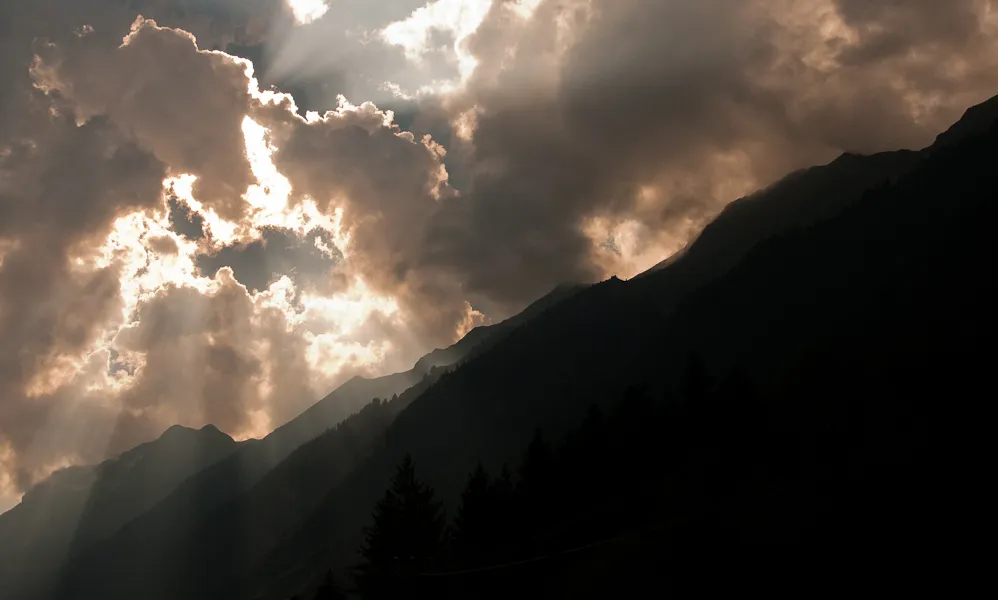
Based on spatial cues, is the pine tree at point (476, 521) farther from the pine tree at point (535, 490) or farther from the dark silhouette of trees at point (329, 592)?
the dark silhouette of trees at point (329, 592)

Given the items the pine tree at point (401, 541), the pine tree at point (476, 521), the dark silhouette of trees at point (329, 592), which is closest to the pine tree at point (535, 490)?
the pine tree at point (476, 521)

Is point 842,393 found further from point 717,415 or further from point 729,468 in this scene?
point 729,468

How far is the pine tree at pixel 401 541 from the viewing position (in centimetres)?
5984

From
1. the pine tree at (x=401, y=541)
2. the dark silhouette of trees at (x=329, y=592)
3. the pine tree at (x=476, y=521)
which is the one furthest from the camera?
the pine tree at (x=476, y=521)

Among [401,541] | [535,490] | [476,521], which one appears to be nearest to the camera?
[401,541]

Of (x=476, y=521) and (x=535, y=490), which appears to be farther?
(x=535, y=490)

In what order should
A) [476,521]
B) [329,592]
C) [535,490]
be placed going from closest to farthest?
[329,592] < [476,521] < [535,490]

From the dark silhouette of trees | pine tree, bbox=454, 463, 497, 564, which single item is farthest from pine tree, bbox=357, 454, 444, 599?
pine tree, bbox=454, 463, 497, 564

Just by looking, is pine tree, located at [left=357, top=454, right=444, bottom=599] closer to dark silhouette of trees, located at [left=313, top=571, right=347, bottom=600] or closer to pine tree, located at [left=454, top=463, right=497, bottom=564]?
dark silhouette of trees, located at [left=313, top=571, right=347, bottom=600]

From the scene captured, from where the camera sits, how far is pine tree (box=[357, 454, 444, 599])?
196 feet

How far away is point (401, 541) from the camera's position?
2542 inches

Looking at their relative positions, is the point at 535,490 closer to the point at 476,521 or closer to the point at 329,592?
the point at 476,521

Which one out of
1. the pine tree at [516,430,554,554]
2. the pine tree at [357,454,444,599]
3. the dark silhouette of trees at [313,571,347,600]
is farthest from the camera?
the pine tree at [516,430,554,554]

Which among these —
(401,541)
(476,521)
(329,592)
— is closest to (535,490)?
(476,521)
